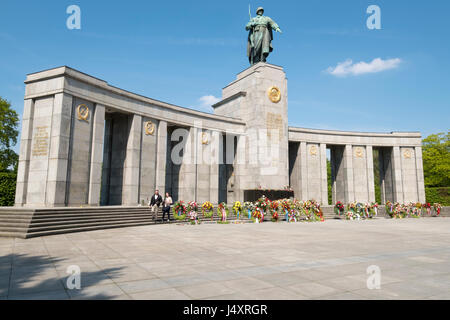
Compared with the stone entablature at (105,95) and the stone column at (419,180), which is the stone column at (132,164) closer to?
the stone entablature at (105,95)

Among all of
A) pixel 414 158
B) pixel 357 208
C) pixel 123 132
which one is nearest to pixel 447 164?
pixel 414 158

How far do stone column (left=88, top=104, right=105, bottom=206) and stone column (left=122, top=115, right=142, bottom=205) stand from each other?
9.11 feet

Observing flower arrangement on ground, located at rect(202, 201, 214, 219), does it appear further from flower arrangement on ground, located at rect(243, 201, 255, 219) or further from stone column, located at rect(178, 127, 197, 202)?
stone column, located at rect(178, 127, 197, 202)

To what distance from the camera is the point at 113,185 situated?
28094 millimetres

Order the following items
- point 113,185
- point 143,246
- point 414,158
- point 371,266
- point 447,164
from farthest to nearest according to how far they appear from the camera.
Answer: point 447,164
point 414,158
point 113,185
point 143,246
point 371,266

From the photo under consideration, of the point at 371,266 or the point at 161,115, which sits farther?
the point at 161,115

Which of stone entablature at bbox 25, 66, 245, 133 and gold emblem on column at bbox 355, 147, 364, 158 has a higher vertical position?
stone entablature at bbox 25, 66, 245, 133

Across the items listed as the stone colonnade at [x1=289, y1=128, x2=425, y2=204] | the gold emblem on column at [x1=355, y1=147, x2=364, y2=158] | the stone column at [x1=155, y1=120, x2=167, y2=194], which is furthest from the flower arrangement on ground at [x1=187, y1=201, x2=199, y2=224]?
the gold emblem on column at [x1=355, y1=147, x2=364, y2=158]

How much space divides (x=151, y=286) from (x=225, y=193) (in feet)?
104

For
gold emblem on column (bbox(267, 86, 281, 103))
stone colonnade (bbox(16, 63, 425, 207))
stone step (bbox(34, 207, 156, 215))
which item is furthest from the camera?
gold emblem on column (bbox(267, 86, 281, 103))

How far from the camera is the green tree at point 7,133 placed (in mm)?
39875

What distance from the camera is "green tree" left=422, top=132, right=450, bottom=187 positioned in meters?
52.7

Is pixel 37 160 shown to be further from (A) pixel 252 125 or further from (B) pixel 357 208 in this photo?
(B) pixel 357 208

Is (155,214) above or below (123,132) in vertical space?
below
